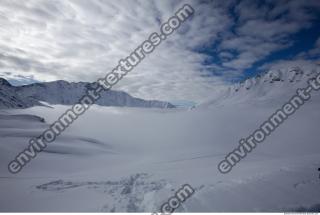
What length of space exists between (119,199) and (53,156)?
24.4 ft

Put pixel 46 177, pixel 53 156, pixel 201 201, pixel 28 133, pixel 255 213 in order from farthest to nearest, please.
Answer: pixel 28 133 → pixel 53 156 → pixel 46 177 → pixel 201 201 → pixel 255 213

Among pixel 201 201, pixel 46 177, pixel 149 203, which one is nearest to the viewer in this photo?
pixel 201 201

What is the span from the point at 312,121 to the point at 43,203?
23110 mm

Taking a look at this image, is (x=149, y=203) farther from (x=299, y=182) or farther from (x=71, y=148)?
(x=71, y=148)

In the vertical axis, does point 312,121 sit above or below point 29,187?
above

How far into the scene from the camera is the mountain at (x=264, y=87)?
4459 inches

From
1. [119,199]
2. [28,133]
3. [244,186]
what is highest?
[28,133]

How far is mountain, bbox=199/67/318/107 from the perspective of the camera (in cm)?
11325

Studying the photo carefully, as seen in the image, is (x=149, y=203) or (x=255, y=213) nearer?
(x=255, y=213)

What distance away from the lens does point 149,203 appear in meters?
5.15

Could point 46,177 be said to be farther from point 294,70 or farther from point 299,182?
point 294,70

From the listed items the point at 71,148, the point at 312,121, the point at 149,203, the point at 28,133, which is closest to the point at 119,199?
the point at 149,203

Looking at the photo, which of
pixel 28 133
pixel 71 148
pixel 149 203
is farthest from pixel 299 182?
pixel 28 133

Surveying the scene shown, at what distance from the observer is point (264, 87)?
129 metres
